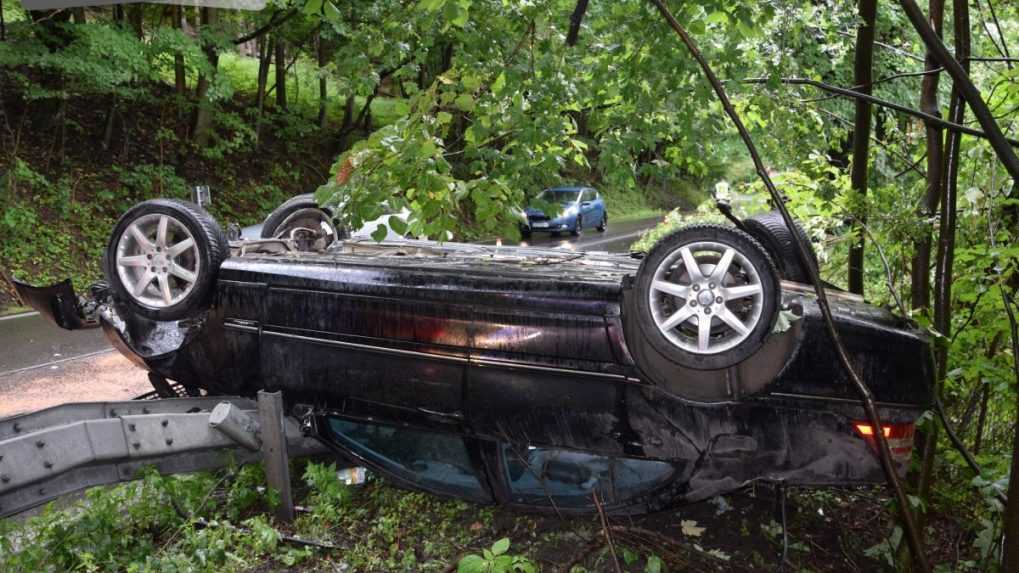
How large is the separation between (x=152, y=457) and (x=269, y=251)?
5.51ft

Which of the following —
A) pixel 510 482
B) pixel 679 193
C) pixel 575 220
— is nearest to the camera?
pixel 510 482

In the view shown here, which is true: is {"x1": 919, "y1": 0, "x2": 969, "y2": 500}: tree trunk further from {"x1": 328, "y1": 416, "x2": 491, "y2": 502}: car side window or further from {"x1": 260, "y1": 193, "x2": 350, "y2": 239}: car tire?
{"x1": 260, "y1": 193, "x2": 350, "y2": 239}: car tire

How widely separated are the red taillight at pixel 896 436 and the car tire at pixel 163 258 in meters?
3.39

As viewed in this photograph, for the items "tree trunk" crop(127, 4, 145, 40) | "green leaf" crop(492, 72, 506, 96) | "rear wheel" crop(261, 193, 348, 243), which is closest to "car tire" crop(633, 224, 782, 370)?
"green leaf" crop(492, 72, 506, 96)

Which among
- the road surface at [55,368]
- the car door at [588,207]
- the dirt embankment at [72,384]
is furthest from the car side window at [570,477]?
the car door at [588,207]

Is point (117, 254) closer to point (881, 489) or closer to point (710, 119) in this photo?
point (710, 119)

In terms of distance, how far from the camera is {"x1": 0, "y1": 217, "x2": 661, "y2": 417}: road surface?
7.41 m

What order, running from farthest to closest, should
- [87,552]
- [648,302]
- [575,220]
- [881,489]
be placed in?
1. [575,220]
2. [881,489]
3. [87,552]
4. [648,302]

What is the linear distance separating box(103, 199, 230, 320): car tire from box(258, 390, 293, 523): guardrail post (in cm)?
85

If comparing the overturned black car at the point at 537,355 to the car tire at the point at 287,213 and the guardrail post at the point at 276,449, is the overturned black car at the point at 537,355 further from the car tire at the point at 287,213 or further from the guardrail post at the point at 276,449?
the car tire at the point at 287,213

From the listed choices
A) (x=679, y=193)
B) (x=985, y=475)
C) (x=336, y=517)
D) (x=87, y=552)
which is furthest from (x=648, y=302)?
(x=679, y=193)

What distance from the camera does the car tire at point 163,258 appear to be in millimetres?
4426

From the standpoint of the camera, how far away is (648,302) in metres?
3.37

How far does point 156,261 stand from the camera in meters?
4.49
